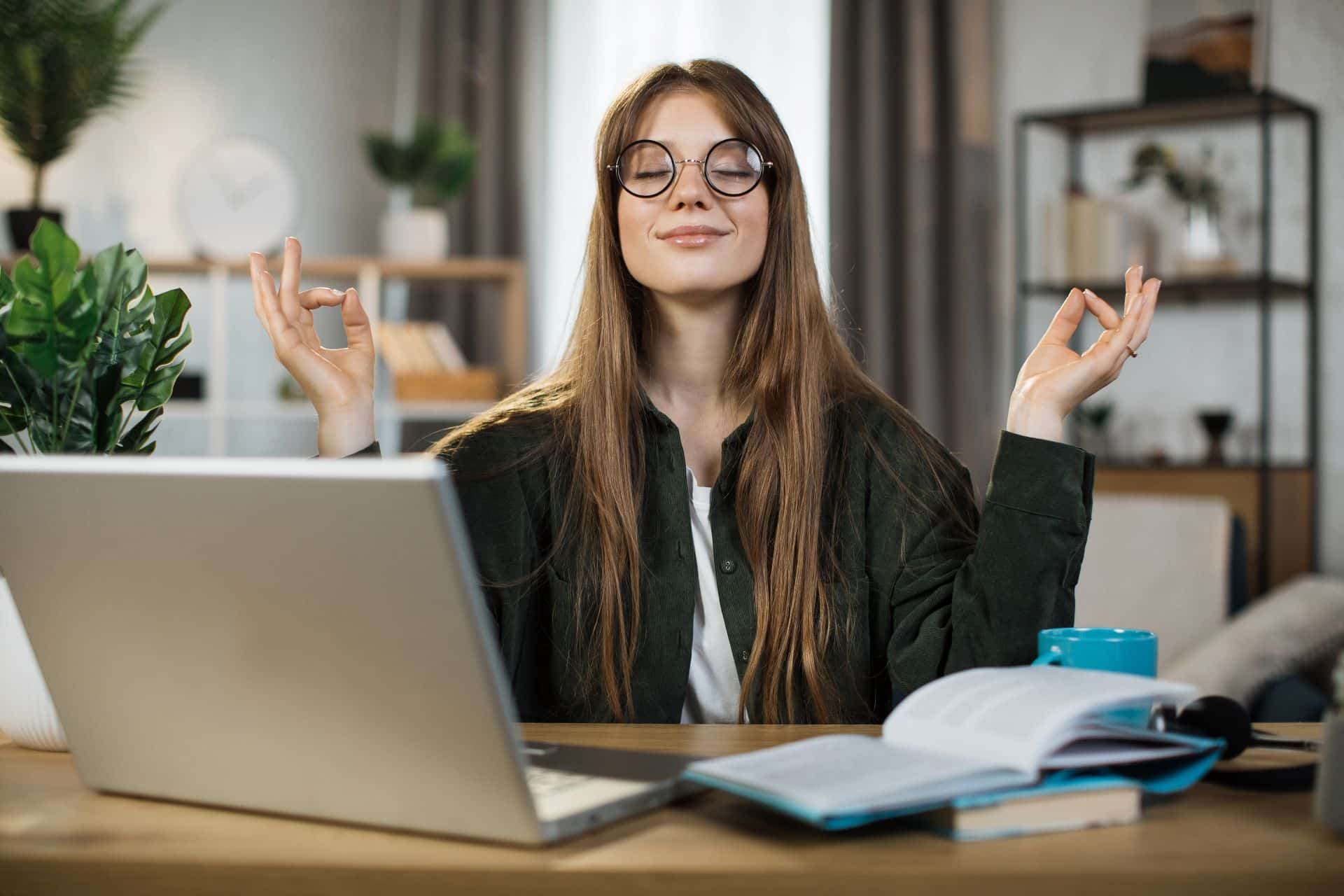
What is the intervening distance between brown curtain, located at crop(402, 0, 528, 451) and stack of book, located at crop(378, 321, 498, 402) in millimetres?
443

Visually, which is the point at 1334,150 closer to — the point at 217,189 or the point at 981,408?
the point at 981,408

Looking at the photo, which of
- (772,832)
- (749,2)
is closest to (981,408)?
(749,2)

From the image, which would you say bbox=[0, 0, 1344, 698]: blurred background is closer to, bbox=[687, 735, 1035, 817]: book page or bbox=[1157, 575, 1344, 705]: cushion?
bbox=[1157, 575, 1344, 705]: cushion

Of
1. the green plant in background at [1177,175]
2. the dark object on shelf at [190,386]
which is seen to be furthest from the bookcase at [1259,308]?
the dark object on shelf at [190,386]

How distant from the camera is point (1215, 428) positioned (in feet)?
12.2

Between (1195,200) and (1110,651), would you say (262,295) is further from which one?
(1195,200)

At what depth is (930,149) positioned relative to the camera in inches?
170

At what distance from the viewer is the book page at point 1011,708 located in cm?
81

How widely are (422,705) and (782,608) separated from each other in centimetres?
82

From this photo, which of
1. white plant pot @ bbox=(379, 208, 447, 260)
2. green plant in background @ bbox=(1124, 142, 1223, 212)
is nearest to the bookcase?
green plant in background @ bbox=(1124, 142, 1223, 212)

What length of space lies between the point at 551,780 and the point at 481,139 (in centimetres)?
415

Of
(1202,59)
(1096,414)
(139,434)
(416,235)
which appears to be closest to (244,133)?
(416,235)

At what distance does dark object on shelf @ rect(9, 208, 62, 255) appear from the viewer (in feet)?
13.4

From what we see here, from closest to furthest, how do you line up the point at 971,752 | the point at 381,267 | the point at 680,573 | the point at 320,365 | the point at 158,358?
the point at 971,752 < the point at 158,358 < the point at 320,365 < the point at 680,573 < the point at 381,267
